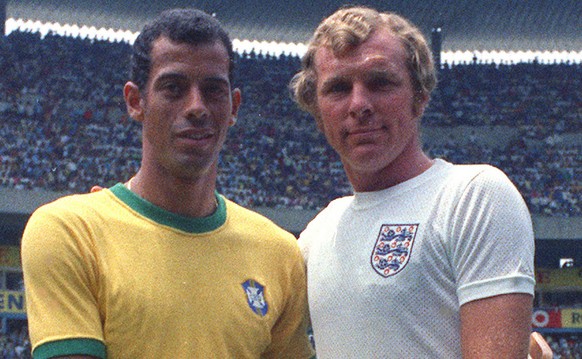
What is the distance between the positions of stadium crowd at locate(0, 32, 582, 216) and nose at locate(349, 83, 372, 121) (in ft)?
77.8

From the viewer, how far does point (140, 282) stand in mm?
2947

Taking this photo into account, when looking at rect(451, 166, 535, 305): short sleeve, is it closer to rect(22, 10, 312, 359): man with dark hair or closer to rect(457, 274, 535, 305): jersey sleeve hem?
rect(457, 274, 535, 305): jersey sleeve hem

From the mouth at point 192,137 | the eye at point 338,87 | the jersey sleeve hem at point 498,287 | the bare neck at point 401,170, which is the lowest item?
the jersey sleeve hem at point 498,287

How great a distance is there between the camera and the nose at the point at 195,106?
3.06 metres

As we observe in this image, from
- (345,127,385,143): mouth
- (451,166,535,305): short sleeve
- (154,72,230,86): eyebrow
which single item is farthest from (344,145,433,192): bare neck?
(154,72,230,86): eyebrow

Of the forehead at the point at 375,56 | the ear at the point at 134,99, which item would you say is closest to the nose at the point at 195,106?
the ear at the point at 134,99

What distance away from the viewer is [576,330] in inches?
1101

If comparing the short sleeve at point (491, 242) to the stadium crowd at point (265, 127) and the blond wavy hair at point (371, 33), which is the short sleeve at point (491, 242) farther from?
the stadium crowd at point (265, 127)

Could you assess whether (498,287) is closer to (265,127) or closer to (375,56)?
(375,56)

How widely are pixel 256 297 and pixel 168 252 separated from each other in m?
0.34

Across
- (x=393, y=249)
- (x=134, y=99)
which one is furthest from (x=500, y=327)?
(x=134, y=99)

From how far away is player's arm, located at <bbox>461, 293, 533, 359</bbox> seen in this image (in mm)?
2670

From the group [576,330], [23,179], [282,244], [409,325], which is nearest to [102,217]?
[282,244]

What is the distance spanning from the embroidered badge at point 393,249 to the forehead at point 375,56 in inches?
20.4
